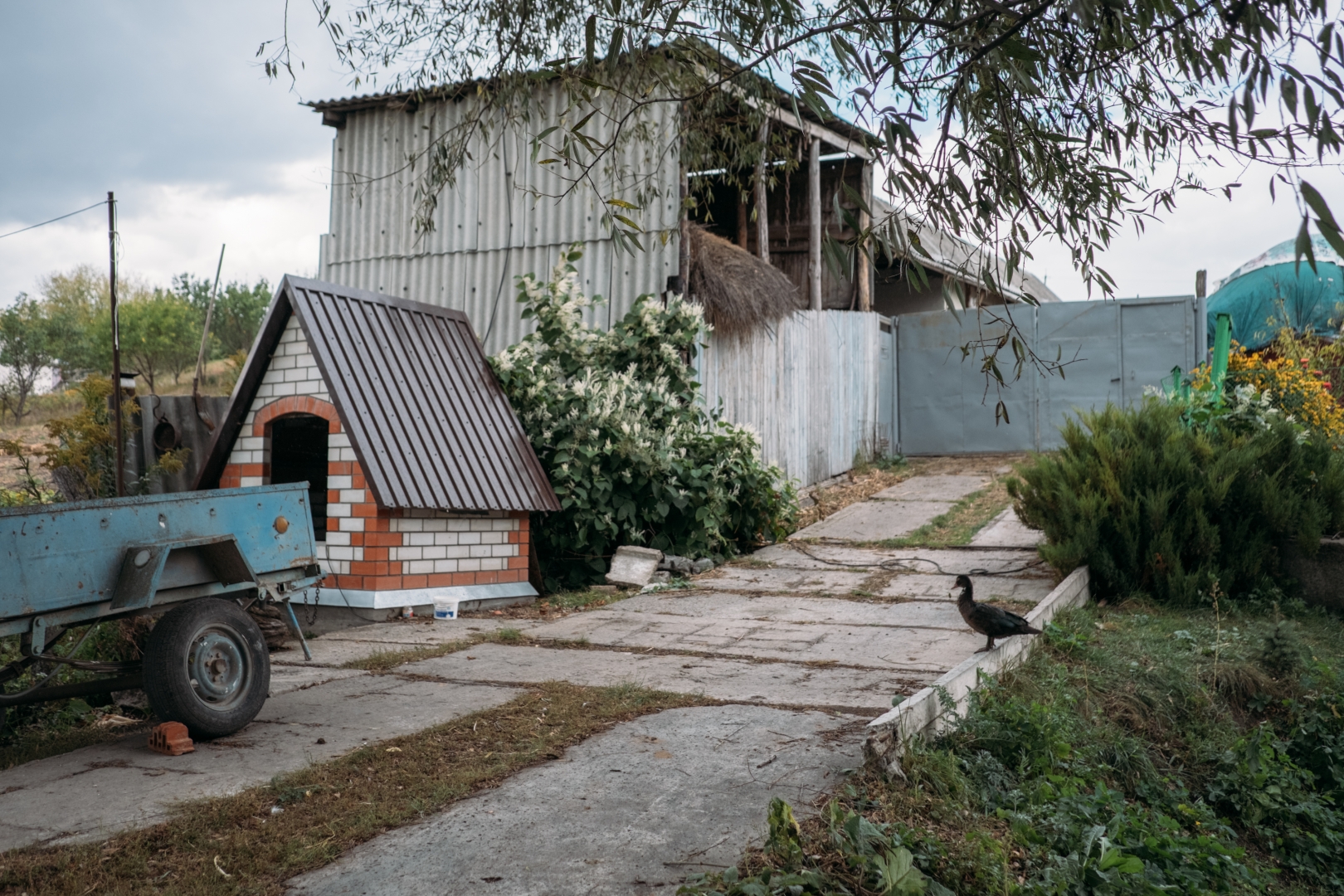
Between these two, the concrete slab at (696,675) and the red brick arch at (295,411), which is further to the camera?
the red brick arch at (295,411)

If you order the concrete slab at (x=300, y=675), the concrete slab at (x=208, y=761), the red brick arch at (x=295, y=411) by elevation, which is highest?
the red brick arch at (x=295, y=411)

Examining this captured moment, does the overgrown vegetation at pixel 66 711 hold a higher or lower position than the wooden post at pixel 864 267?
lower

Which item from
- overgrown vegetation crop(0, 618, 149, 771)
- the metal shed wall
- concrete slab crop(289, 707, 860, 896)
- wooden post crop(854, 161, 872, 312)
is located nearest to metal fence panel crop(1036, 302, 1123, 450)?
wooden post crop(854, 161, 872, 312)

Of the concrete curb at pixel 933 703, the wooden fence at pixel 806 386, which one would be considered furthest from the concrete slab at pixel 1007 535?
the concrete curb at pixel 933 703

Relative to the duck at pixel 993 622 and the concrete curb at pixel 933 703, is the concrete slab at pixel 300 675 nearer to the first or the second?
the concrete curb at pixel 933 703

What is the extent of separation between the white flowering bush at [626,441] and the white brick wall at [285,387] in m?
1.97

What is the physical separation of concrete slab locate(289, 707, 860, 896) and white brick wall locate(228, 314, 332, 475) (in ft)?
15.0

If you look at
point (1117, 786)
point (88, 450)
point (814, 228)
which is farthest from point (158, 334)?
point (1117, 786)

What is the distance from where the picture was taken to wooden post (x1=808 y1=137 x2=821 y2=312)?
14500 mm

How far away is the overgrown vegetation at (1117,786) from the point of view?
3.26 meters

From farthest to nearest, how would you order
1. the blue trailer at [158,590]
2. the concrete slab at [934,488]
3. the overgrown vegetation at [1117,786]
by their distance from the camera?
the concrete slab at [934,488] → the blue trailer at [158,590] → the overgrown vegetation at [1117,786]

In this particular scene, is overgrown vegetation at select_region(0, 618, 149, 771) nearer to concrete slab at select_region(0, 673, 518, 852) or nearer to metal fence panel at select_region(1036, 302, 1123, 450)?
concrete slab at select_region(0, 673, 518, 852)

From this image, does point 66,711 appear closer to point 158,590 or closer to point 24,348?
point 158,590

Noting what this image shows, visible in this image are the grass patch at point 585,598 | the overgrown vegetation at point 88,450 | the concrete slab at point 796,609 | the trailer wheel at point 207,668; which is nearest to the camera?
the trailer wheel at point 207,668
